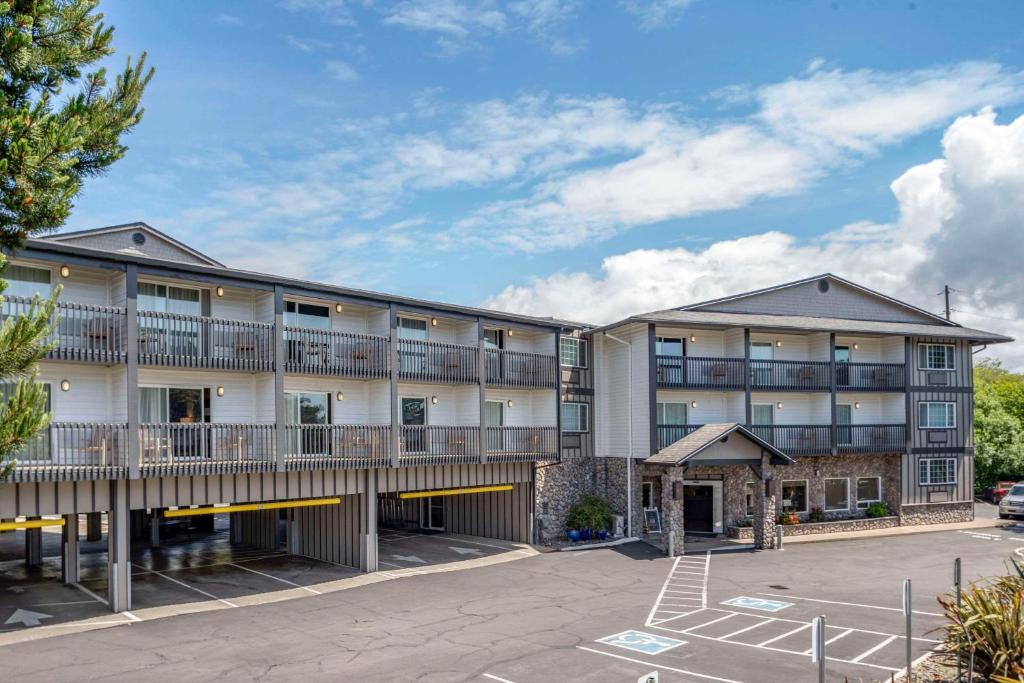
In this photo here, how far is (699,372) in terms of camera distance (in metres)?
32.2

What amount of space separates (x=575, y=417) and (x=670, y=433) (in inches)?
150

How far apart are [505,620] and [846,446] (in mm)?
20739

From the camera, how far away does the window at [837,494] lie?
35188 mm

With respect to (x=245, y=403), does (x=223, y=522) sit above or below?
below

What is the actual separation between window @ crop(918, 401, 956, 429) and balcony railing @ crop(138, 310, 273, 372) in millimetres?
28039

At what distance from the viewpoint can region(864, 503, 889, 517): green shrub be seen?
3456 centimetres

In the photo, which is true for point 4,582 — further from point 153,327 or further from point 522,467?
point 522,467

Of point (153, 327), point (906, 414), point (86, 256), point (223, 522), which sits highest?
point (86, 256)

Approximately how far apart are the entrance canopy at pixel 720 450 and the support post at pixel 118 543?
56.3 feet

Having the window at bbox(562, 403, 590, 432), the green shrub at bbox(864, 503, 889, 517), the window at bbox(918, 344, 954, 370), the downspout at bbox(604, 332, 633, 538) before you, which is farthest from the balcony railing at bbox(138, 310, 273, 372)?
the window at bbox(918, 344, 954, 370)

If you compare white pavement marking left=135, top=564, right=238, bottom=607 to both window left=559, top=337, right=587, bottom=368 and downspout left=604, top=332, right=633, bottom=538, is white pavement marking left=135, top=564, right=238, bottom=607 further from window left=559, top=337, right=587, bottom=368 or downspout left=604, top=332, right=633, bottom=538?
window left=559, top=337, right=587, bottom=368

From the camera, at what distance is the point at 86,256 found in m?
19.3

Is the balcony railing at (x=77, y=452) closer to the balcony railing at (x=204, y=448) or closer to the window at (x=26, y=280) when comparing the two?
the balcony railing at (x=204, y=448)

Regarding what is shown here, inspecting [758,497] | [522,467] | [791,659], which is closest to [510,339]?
[522,467]
